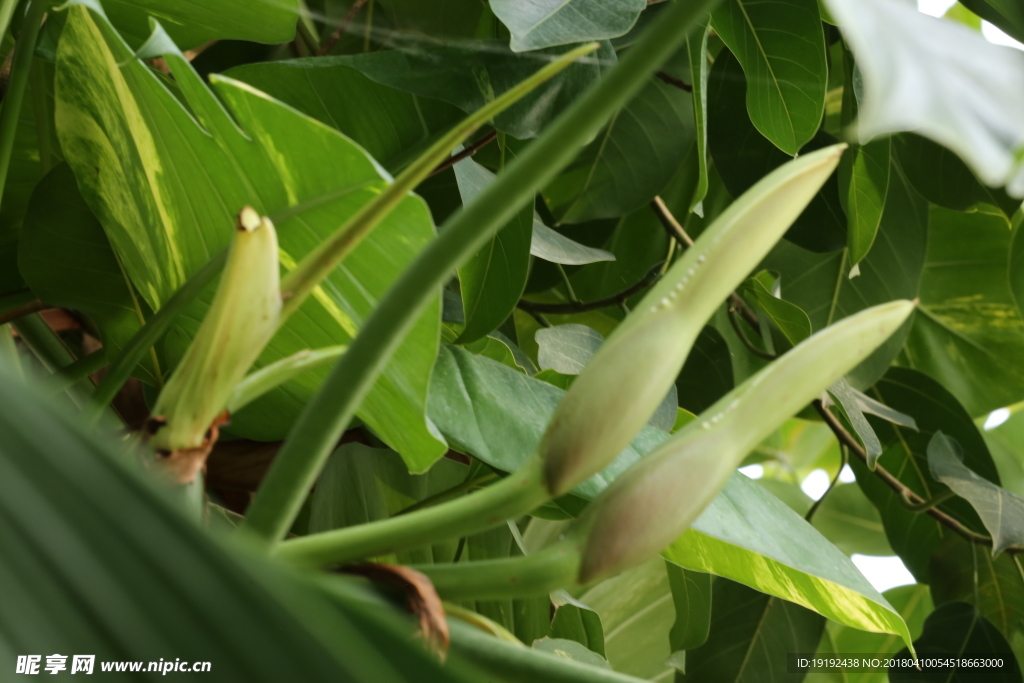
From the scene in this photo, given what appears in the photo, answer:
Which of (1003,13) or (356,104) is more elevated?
(1003,13)

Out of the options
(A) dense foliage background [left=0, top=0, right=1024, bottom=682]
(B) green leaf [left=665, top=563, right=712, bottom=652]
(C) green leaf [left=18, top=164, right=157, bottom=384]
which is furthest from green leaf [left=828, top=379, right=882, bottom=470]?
(C) green leaf [left=18, top=164, right=157, bottom=384]

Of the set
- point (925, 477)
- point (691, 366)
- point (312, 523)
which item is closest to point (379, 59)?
point (312, 523)

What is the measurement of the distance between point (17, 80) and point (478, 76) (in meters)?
0.17

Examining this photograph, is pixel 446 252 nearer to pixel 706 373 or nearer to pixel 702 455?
pixel 702 455

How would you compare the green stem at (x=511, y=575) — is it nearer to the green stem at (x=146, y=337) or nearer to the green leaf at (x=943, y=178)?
the green stem at (x=146, y=337)

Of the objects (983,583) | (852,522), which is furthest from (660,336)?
(852,522)

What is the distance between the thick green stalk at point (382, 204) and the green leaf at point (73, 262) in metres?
0.21

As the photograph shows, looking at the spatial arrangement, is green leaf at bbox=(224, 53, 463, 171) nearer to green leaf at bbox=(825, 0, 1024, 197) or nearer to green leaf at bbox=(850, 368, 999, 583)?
green leaf at bbox=(825, 0, 1024, 197)

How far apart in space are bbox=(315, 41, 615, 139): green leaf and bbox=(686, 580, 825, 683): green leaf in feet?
Answer: 1.48

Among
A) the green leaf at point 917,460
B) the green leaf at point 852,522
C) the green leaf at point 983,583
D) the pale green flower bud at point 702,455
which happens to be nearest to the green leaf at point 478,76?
the pale green flower bud at point 702,455

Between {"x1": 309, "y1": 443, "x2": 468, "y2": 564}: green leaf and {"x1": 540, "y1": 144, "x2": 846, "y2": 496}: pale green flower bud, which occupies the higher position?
{"x1": 540, "y1": 144, "x2": 846, "y2": 496}: pale green flower bud

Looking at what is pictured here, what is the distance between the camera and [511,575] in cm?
13

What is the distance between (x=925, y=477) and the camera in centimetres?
65

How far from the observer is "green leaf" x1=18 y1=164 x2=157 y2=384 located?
30cm
